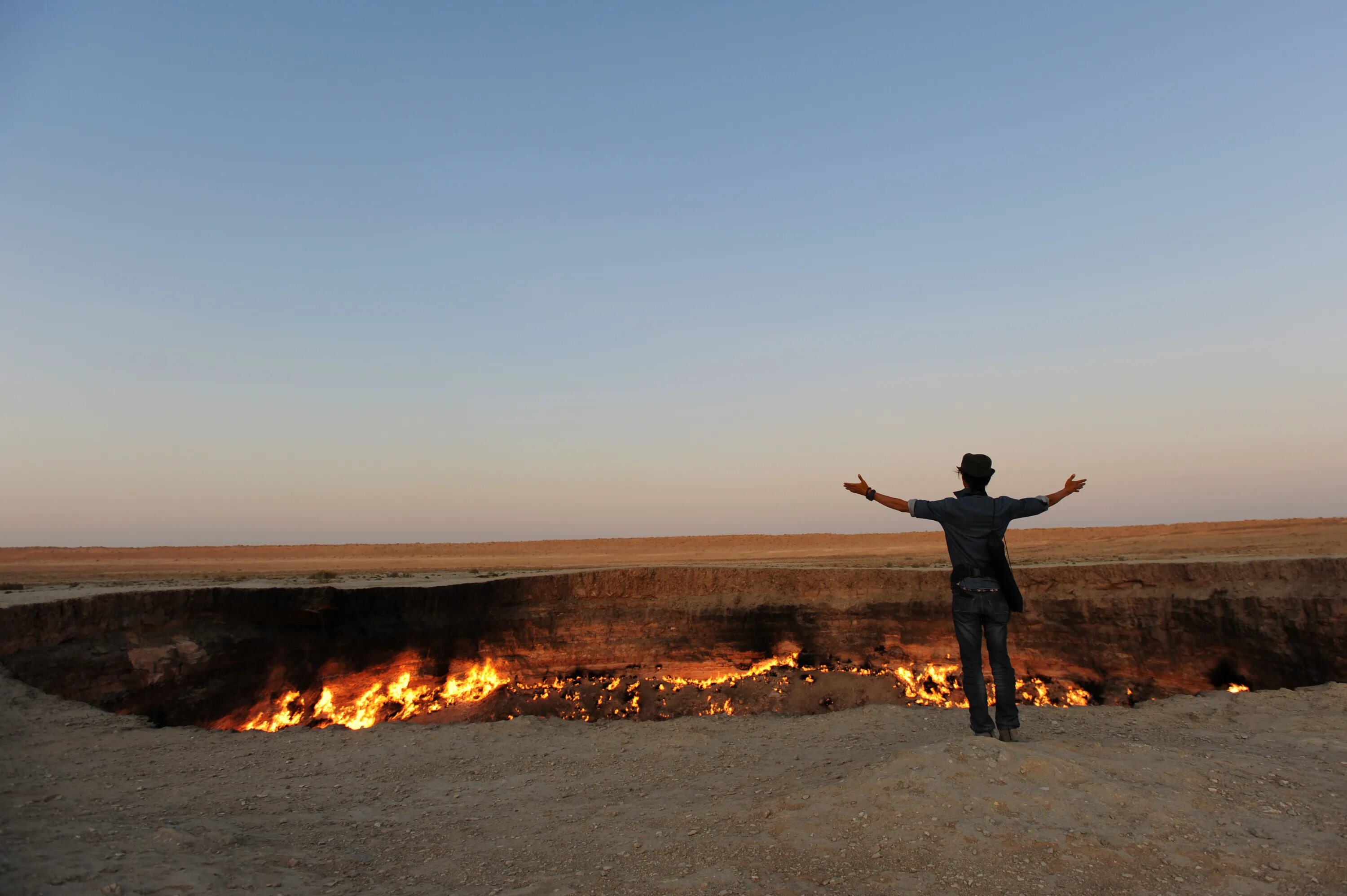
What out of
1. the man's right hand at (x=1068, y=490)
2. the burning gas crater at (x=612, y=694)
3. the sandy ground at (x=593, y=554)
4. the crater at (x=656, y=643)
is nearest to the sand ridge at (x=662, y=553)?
the sandy ground at (x=593, y=554)

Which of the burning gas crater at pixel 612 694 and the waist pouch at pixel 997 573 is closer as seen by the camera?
the waist pouch at pixel 997 573

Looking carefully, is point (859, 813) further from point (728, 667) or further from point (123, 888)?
point (728, 667)

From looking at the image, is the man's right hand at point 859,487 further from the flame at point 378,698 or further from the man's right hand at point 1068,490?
the flame at point 378,698

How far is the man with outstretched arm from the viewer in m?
4.95

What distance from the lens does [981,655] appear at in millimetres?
5004

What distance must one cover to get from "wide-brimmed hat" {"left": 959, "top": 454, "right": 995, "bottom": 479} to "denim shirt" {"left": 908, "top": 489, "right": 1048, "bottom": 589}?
0.18 meters

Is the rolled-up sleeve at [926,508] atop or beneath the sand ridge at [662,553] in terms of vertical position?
atop

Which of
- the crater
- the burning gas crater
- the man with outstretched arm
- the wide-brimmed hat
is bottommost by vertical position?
the burning gas crater

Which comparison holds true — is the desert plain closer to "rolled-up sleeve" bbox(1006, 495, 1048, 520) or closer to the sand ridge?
"rolled-up sleeve" bbox(1006, 495, 1048, 520)

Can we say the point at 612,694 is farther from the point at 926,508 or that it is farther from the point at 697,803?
the point at 926,508

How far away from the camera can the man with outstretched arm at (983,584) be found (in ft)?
16.2

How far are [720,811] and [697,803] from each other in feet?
1.05

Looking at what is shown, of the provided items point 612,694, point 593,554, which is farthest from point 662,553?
point 612,694

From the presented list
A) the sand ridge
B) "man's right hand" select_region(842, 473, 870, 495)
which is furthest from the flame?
the sand ridge
